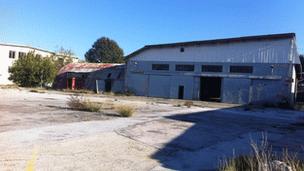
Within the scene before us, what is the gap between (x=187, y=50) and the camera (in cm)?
4384

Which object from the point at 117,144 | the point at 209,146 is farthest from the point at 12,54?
the point at 209,146

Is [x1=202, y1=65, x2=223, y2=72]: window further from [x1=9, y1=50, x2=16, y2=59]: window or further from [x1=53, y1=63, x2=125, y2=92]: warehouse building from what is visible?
[x1=9, y1=50, x2=16, y2=59]: window

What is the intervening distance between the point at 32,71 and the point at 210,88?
26497 mm

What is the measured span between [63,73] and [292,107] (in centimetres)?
3403

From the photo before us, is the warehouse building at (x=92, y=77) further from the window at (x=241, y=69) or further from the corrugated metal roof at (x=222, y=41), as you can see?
the window at (x=241, y=69)

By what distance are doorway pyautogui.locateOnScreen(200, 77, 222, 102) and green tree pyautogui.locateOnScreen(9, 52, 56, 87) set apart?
81.3 feet

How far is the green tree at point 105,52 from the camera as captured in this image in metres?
112

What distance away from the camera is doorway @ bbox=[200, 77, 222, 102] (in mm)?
43562

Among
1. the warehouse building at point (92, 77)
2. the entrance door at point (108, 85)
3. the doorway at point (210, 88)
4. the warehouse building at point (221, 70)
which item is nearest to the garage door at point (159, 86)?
the warehouse building at point (221, 70)

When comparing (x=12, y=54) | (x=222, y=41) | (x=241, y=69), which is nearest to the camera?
(x=241, y=69)

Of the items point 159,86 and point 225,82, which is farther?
point 159,86

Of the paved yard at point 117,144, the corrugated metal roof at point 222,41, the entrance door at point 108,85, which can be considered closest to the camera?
the paved yard at point 117,144

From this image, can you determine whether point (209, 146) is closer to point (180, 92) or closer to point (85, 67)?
point (180, 92)

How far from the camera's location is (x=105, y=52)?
112 metres
